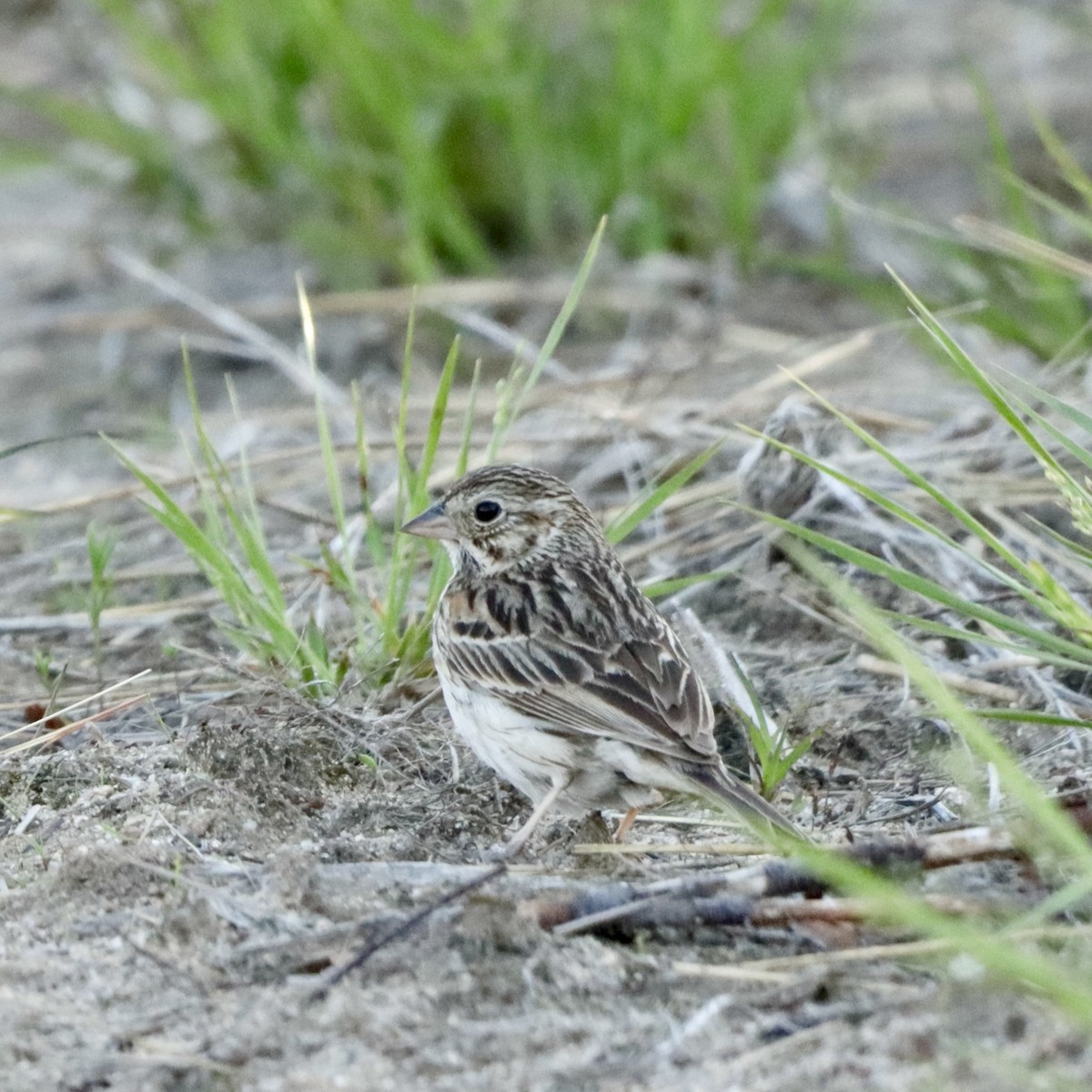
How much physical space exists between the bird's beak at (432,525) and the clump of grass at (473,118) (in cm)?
279

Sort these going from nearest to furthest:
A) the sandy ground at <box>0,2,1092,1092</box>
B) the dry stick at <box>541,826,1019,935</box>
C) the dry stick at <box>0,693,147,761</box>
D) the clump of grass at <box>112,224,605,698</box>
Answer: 1. the sandy ground at <box>0,2,1092,1092</box>
2. the dry stick at <box>541,826,1019,935</box>
3. the dry stick at <box>0,693,147,761</box>
4. the clump of grass at <box>112,224,605,698</box>

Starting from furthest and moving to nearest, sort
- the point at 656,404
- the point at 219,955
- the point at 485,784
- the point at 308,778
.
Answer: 1. the point at 656,404
2. the point at 485,784
3. the point at 308,778
4. the point at 219,955

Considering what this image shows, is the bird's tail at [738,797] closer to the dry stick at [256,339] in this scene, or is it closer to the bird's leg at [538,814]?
the bird's leg at [538,814]

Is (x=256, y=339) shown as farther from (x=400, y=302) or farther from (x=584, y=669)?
(x=584, y=669)

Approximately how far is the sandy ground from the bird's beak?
1.30 ft

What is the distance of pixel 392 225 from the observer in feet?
24.5

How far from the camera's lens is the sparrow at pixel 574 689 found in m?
3.63

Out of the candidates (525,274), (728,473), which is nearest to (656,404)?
(728,473)

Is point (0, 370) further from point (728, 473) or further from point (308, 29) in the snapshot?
point (728, 473)

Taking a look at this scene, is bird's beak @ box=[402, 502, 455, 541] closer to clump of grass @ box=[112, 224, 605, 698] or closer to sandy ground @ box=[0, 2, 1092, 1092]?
clump of grass @ box=[112, 224, 605, 698]

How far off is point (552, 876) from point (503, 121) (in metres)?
4.57

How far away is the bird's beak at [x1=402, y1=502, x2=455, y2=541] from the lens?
4388 mm

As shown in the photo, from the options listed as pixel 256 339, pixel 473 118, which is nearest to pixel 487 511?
pixel 256 339

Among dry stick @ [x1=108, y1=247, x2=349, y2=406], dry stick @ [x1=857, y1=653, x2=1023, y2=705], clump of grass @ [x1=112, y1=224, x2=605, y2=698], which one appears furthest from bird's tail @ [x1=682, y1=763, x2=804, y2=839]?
dry stick @ [x1=108, y1=247, x2=349, y2=406]
